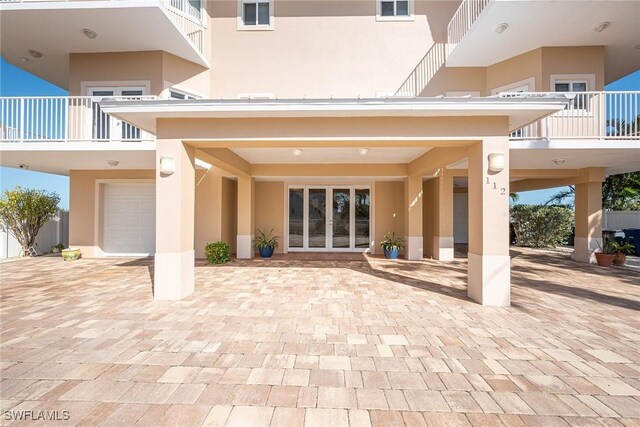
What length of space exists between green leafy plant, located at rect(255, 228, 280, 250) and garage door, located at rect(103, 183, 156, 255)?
3.58m

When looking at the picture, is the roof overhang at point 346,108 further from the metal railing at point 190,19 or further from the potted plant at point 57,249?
the potted plant at point 57,249

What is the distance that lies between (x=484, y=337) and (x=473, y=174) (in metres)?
2.80

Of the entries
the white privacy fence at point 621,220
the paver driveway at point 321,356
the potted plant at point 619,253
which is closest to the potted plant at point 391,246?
the paver driveway at point 321,356

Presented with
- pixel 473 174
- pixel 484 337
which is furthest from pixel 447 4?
pixel 484 337

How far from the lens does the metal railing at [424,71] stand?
379 inches

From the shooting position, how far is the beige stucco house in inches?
206

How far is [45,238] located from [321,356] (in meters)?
12.9

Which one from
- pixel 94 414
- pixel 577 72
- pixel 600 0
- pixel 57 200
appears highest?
pixel 600 0

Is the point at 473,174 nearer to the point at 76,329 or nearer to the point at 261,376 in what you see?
the point at 261,376

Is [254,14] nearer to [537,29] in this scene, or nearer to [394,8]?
[394,8]

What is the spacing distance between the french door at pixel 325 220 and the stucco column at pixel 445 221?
2.65m

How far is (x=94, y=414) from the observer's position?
2.34 metres

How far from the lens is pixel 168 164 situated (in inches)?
205

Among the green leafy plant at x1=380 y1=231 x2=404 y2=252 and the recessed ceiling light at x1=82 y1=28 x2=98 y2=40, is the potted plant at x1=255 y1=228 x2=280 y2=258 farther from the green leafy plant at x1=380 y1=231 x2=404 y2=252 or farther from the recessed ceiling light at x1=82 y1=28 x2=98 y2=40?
the recessed ceiling light at x1=82 y1=28 x2=98 y2=40
